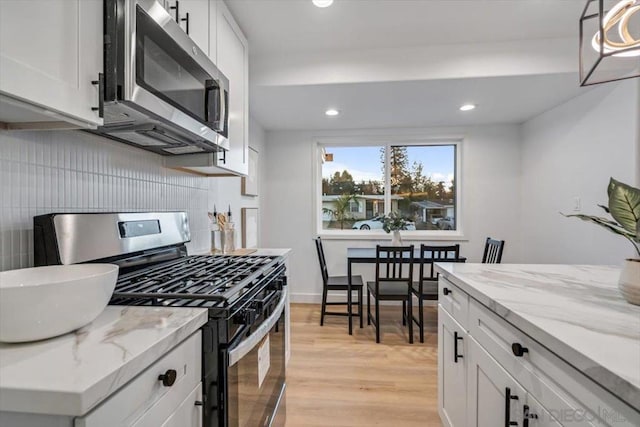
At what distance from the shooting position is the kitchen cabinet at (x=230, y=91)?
1596 millimetres

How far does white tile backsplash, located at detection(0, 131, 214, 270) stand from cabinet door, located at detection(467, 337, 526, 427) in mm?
1551

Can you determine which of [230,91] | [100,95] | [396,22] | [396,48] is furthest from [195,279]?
[396,48]

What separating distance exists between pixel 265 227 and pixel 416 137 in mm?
2257

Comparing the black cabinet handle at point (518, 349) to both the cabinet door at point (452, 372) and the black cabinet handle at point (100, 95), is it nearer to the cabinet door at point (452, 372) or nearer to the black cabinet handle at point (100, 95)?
the cabinet door at point (452, 372)

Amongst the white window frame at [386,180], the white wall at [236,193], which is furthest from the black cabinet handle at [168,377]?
the white window frame at [386,180]

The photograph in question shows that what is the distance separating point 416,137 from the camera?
3699 millimetres

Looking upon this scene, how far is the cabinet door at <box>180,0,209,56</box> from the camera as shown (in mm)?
1295

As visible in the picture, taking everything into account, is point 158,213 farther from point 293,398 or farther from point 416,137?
point 416,137

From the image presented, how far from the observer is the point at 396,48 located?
232 centimetres

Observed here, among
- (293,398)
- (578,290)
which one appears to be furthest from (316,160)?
(578,290)

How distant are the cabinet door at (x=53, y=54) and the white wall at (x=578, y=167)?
3.20m

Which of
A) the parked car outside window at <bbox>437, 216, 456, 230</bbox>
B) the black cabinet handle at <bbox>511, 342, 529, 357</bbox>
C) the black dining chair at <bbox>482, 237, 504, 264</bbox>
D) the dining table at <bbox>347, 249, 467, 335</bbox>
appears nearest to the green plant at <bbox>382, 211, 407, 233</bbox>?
the dining table at <bbox>347, 249, 467, 335</bbox>

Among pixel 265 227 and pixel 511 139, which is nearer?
pixel 511 139

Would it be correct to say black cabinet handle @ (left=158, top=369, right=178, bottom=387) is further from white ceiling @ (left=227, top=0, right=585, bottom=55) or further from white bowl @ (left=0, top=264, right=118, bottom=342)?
white ceiling @ (left=227, top=0, right=585, bottom=55)
